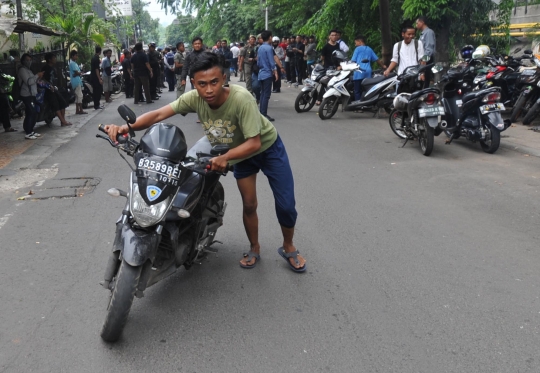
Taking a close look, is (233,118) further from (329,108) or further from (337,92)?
(329,108)

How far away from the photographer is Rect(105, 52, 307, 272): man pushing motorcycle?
11.8 ft

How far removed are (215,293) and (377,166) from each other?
433 centimetres

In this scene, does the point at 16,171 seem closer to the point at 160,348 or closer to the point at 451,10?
the point at 160,348

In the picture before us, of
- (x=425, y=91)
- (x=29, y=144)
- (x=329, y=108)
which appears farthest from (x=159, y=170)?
(x=329, y=108)

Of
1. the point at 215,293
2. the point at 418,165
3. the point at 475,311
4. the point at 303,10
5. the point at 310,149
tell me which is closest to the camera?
the point at 475,311

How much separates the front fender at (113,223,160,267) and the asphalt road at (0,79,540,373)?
0.54m

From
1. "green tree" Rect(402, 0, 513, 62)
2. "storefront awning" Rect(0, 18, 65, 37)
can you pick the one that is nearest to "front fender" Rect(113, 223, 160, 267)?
"storefront awning" Rect(0, 18, 65, 37)

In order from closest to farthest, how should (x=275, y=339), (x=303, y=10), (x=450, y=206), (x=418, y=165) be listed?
(x=275, y=339)
(x=450, y=206)
(x=418, y=165)
(x=303, y=10)

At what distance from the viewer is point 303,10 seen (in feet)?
72.7

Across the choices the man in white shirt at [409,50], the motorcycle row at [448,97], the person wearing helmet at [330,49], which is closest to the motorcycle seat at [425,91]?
the motorcycle row at [448,97]

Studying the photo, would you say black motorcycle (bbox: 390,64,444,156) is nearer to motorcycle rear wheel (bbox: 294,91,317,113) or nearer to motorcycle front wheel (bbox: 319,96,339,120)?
motorcycle front wheel (bbox: 319,96,339,120)

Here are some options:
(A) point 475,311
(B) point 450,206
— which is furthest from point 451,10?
(A) point 475,311

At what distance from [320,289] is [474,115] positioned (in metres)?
5.36

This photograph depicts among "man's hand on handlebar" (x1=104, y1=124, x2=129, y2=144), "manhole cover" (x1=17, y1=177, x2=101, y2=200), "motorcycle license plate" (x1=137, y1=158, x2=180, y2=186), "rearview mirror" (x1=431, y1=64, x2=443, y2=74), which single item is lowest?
"manhole cover" (x1=17, y1=177, x2=101, y2=200)
